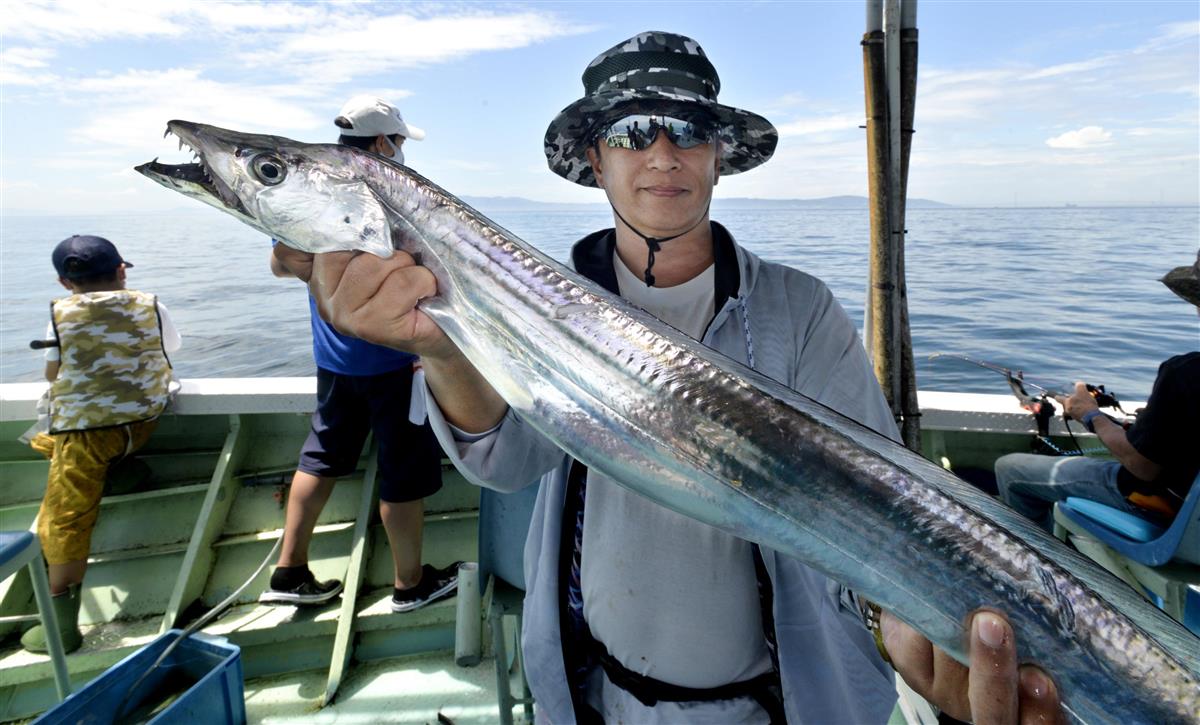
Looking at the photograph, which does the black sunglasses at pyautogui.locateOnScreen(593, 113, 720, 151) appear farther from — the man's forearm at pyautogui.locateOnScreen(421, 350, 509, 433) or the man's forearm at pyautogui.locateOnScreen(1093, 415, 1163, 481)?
the man's forearm at pyautogui.locateOnScreen(1093, 415, 1163, 481)

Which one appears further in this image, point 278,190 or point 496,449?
point 496,449

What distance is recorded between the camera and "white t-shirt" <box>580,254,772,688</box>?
5.45ft

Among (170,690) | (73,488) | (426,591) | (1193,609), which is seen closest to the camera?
(1193,609)

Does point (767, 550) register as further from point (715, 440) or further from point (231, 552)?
point (231, 552)

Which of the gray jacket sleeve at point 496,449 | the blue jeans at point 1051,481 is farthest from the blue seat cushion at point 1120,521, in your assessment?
the gray jacket sleeve at point 496,449

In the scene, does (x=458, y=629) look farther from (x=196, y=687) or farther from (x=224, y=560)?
(x=224, y=560)

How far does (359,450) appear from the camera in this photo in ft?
12.7

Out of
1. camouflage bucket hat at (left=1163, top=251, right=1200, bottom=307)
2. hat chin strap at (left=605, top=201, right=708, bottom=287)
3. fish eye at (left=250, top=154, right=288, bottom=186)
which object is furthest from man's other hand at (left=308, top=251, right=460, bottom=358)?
camouflage bucket hat at (left=1163, top=251, right=1200, bottom=307)

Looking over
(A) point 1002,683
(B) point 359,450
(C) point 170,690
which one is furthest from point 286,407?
(A) point 1002,683

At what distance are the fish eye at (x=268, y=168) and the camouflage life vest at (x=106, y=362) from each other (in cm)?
330

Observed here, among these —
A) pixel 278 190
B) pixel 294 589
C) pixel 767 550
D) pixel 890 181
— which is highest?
pixel 890 181

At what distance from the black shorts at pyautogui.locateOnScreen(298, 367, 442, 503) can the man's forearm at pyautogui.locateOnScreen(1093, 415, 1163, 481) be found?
3.73m

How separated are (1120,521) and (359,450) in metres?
4.09

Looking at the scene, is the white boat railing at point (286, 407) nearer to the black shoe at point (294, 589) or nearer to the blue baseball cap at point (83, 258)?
the blue baseball cap at point (83, 258)
